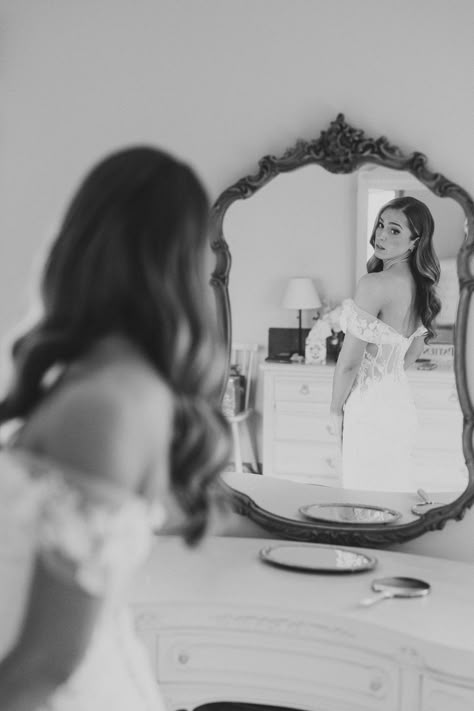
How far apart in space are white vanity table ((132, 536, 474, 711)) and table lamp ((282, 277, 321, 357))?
615 mm

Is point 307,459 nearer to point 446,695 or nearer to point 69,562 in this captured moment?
point 446,695

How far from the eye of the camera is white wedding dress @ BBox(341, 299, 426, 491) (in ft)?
7.38

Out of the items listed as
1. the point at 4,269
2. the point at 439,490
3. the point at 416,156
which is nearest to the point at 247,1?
the point at 416,156

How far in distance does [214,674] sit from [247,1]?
1.66 m

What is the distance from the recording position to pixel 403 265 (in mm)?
2242

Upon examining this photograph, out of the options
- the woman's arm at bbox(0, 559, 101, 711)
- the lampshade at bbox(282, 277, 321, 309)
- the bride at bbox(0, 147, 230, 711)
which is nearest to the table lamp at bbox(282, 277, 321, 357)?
the lampshade at bbox(282, 277, 321, 309)

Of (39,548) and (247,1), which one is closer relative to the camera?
(39,548)

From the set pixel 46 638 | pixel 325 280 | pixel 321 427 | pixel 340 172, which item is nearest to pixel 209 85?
pixel 340 172

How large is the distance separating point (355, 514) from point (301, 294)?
1.88 ft

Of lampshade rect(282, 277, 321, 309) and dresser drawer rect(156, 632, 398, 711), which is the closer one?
dresser drawer rect(156, 632, 398, 711)

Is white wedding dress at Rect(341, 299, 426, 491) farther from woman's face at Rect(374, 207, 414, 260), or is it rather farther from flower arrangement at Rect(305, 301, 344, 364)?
woman's face at Rect(374, 207, 414, 260)

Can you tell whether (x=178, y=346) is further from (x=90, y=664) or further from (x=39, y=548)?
(x=90, y=664)

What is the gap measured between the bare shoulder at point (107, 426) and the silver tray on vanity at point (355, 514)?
4.24ft

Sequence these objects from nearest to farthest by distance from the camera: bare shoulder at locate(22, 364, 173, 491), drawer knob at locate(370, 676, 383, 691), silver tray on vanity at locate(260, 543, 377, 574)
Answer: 1. bare shoulder at locate(22, 364, 173, 491)
2. drawer knob at locate(370, 676, 383, 691)
3. silver tray on vanity at locate(260, 543, 377, 574)
